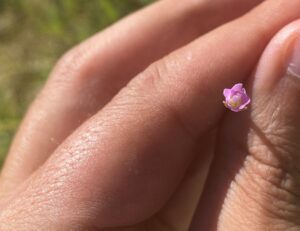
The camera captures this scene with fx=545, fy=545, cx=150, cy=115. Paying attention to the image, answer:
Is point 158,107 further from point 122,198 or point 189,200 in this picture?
point 189,200

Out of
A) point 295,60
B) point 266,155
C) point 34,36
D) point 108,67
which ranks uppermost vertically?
point 34,36

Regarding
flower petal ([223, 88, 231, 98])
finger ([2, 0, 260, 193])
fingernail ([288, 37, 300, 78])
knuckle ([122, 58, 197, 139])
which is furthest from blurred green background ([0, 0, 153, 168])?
fingernail ([288, 37, 300, 78])

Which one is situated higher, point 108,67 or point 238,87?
point 108,67

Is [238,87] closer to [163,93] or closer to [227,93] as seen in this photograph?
[227,93]

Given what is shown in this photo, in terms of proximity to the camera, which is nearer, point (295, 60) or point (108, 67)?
point (295, 60)

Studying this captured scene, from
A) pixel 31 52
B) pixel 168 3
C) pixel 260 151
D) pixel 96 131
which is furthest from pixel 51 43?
pixel 260 151

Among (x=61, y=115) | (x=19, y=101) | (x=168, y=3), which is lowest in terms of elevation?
(x=61, y=115)

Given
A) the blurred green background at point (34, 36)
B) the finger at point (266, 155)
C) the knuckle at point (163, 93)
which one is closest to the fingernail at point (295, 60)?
the finger at point (266, 155)

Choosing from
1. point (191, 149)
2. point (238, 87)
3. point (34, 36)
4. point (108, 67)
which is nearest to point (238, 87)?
point (238, 87)
